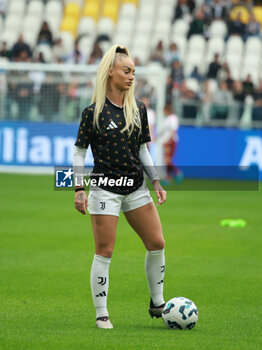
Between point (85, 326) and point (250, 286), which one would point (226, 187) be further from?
point (85, 326)

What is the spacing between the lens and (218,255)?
1090 cm

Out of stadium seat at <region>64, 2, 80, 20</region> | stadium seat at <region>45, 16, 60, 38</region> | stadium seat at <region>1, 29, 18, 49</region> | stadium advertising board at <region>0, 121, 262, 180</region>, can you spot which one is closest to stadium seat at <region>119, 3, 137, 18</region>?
stadium seat at <region>64, 2, 80, 20</region>

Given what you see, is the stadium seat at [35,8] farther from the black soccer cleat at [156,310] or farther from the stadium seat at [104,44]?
the black soccer cleat at [156,310]

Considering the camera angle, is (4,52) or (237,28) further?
(237,28)

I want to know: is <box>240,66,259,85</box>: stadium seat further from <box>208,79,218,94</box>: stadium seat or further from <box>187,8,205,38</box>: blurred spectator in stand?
<box>208,79,218,94</box>: stadium seat

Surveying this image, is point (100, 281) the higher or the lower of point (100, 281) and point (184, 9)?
the lower

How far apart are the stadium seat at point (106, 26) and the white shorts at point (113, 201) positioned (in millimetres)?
25256

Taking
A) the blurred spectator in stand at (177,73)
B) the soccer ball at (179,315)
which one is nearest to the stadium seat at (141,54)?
the blurred spectator in stand at (177,73)

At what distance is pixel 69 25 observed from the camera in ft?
108

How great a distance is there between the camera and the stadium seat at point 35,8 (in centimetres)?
3303

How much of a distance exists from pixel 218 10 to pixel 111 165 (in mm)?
25833

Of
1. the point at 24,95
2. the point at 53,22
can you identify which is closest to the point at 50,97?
the point at 24,95

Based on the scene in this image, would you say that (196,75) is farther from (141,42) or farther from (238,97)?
(141,42)

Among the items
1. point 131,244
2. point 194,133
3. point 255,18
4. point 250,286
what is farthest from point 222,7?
point 250,286
